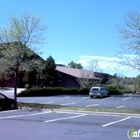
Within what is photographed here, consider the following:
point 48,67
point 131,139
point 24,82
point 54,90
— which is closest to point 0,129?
point 131,139

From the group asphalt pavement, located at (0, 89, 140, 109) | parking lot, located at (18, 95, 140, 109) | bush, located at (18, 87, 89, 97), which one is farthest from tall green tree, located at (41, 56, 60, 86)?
parking lot, located at (18, 95, 140, 109)

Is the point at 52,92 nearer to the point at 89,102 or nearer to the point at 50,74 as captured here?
the point at 50,74

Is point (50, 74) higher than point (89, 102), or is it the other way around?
point (50, 74)

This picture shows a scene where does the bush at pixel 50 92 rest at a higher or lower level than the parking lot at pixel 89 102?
higher

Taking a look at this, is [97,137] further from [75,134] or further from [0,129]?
[0,129]

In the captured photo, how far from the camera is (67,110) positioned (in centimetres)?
1714

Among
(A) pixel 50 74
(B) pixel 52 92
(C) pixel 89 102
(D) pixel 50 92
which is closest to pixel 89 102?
(C) pixel 89 102

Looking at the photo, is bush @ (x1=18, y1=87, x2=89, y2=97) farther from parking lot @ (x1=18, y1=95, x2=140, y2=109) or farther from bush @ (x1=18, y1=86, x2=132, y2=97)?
parking lot @ (x1=18, y1=95, x2=140, y2=109)
